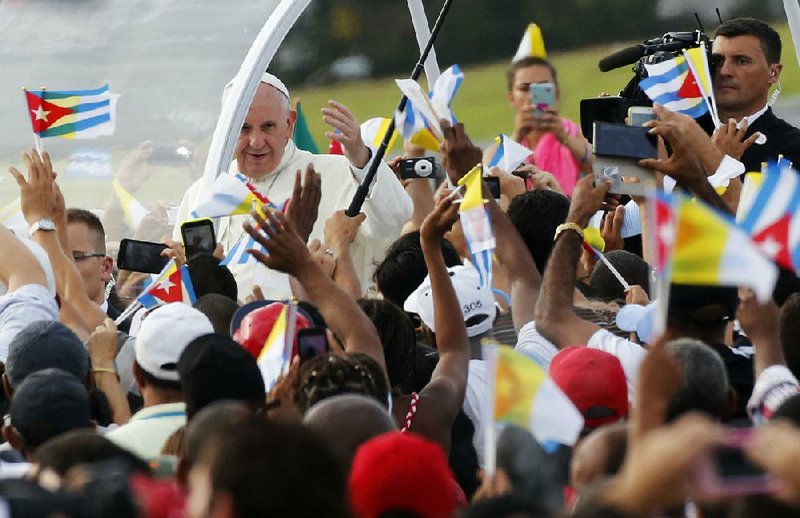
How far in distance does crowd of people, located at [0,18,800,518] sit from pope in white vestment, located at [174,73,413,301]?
0.01m

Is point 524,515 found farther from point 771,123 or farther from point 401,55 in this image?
point 401,55

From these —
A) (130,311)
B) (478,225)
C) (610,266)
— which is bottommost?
(130,311)

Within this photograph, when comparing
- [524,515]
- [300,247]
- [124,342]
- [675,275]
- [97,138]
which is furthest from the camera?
[97,138]

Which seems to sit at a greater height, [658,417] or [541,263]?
[658,417]

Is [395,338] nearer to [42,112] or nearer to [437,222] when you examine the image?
[437,222]

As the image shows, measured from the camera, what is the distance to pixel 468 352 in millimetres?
5758

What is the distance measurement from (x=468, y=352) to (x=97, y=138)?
12.6 feet

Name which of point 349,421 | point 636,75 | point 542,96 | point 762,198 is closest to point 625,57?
point 636,75

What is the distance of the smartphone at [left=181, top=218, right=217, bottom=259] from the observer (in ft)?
25.5

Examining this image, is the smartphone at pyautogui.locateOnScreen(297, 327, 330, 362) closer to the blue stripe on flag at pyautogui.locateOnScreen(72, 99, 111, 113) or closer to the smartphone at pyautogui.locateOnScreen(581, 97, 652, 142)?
the smartphone at pyautogui.locateOnScreen(581, 97, 652, 142)

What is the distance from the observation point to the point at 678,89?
26.5 feet

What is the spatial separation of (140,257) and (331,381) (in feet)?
10.6

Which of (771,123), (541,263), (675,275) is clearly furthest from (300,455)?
(771,123)

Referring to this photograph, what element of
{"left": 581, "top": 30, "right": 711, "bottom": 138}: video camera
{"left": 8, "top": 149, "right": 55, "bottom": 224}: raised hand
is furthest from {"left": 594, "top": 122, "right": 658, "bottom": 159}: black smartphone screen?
{"left": 8, "top": 149, "right": 55, "bottom": 224}: raised hand
